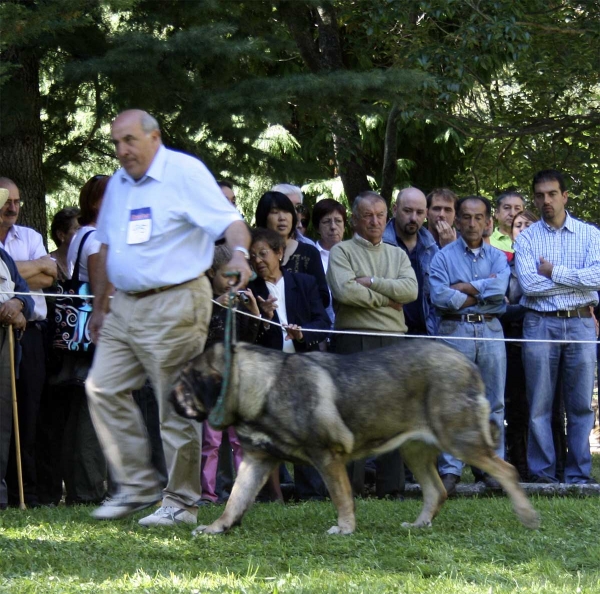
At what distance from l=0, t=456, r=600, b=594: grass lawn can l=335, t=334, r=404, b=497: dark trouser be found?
1.45 metres

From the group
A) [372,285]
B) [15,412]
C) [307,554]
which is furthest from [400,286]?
[307,554]

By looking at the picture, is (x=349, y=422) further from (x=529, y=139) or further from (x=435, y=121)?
(x=529, y=139)

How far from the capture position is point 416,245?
33.5 ft

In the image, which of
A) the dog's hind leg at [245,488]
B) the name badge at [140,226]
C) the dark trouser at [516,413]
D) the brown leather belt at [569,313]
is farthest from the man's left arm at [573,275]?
the name badge at [140,226]

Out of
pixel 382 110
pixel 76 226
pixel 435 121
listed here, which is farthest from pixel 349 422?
pixel 435 121

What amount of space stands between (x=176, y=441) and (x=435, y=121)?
9.56 meters

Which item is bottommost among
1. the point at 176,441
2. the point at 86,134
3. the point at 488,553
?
the point at 488,553

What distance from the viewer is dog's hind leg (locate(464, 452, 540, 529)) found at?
22.2 feet

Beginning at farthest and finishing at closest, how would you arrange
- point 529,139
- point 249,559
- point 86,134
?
point 529,139, point 86,134, point 249,559

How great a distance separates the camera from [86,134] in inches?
487

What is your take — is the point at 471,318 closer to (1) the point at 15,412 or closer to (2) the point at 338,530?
(2) the point at 338,530

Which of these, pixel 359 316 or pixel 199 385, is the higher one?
pixel 359 316

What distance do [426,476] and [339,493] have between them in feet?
2.51

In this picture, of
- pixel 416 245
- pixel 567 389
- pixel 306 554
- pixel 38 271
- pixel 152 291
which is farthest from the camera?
pixel 416 245
